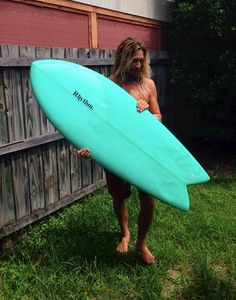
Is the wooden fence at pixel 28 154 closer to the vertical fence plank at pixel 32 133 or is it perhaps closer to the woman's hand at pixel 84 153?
the vertical fence plank at pixel 32 133

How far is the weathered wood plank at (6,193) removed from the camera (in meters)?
3.32

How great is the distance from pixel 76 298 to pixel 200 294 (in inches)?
34.7

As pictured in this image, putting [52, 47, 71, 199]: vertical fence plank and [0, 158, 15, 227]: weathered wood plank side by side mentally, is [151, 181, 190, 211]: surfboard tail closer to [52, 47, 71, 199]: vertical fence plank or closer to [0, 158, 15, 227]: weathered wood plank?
[0, 158, 15, 227]: weathered wood plank

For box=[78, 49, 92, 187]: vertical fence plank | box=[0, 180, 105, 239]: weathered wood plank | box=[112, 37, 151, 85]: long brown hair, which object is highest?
box=[112, 37, 151, 85]: long brown hair

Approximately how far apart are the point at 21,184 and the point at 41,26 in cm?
162

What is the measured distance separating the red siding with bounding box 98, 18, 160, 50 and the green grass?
7.17 ft

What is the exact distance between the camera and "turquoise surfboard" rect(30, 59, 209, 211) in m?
2.99

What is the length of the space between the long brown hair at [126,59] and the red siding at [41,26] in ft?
3.96

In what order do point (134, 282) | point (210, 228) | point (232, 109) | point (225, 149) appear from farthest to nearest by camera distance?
point (225, 149) → point (232, 109) → point (210, 228) → point (134, 282)

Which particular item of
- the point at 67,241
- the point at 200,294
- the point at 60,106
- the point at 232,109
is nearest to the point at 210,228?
the point at 200,294

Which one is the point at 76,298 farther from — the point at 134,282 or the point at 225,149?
the point at 225,149

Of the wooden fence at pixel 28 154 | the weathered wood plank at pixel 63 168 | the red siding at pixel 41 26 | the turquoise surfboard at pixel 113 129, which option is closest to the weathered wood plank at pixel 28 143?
the wooden fence at pixel 28 154

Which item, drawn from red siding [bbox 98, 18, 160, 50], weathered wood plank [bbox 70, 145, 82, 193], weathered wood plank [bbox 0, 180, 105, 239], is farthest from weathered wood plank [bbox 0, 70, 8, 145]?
red siding [bbox 98, 18, 160, 50]

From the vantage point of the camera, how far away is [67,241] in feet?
11.5
